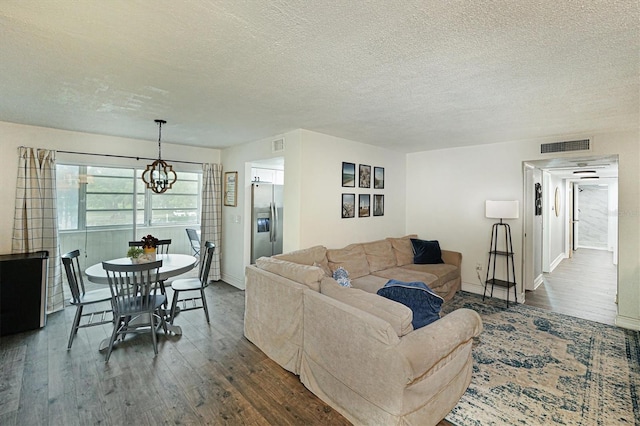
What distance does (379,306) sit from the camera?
2074 mm

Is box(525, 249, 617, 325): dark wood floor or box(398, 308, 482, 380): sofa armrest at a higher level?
box(398, 308, 482, 380): sofa armrest

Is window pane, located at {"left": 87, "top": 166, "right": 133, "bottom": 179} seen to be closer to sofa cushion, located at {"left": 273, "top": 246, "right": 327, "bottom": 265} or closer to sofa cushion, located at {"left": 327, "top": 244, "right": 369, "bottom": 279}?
sofa cushion, located at {"left": 273, "top": 246, "right": 327, "bottom": 265}

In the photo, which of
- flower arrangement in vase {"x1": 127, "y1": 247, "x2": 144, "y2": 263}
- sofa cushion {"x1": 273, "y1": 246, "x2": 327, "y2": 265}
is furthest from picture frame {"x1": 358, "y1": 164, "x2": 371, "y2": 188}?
flower arrangement in vase {"x1": 127, "y1": 247, "x2": 144, "y2": 263}

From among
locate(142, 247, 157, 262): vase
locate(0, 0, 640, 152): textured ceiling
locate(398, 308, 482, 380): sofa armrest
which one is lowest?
locate(398, 308, 482, 380): sofa armrest

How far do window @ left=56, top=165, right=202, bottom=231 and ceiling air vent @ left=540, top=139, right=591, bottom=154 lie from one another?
19.6 feet

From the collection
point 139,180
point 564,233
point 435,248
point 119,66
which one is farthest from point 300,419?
point 564,233

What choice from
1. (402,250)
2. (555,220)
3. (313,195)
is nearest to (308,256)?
(313,195)

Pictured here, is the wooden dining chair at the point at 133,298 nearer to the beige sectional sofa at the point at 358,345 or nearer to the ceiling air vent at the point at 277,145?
the beige sectional sofa at the point at 358,345

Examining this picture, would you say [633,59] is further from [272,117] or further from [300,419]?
[300,419]

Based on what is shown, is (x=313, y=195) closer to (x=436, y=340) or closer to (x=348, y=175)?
(x=348, y=175)

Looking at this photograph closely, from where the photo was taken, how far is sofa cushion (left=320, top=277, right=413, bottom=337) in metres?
1.93

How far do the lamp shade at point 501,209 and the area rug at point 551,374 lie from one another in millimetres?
1475

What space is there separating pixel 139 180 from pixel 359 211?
12.7 feet

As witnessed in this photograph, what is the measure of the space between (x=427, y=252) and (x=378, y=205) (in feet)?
3.92
